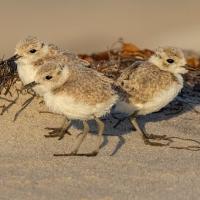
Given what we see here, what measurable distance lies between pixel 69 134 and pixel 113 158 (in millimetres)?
Result: 719

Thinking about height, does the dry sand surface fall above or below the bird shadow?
above

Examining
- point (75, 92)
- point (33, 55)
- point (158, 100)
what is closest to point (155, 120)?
point (158, 100)

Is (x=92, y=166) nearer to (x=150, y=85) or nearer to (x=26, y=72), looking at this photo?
(x=150, y=85)

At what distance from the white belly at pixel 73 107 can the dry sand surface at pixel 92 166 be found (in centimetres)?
34

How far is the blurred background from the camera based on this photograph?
1491 centimetres

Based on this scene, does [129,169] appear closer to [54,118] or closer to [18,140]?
[18,140]

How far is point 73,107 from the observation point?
5930mm

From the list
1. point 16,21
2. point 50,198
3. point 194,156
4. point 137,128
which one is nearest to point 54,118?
point 137,128

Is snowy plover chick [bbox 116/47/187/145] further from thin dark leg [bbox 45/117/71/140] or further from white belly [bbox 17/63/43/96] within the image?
white belly [bbox 17/63/43/96]

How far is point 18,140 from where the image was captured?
20.7 feet

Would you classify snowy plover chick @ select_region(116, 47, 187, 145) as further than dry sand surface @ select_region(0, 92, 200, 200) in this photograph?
Yes

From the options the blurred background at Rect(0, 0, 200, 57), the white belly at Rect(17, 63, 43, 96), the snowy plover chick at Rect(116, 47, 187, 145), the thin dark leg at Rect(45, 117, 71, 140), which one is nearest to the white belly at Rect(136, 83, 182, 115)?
the snowy plover chick at Rect(116, 47, 187, 145)

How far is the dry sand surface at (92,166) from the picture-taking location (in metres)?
5.26

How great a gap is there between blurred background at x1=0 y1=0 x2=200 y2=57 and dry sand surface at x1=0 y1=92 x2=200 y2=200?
24.0 ft
